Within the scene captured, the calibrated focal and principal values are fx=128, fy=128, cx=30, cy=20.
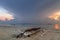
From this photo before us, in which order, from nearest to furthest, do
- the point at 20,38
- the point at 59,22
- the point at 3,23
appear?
the point at 20,38 → the point at 59,22 → the point at 3,23

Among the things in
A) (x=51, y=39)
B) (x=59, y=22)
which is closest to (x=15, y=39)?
(x=51, y=39)

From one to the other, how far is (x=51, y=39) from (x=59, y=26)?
161 inches

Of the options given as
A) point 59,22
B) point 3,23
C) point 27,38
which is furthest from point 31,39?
point 3,23

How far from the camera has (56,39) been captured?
5508mm

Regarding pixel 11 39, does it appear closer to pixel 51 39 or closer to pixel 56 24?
pixel 51 39

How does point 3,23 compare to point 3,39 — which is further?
point 3,23

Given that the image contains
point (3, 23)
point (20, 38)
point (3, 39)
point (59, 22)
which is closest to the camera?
point (3, 39)

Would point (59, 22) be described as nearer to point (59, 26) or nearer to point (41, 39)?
point (59, 26)

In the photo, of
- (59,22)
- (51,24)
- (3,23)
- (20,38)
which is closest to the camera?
(20,38)

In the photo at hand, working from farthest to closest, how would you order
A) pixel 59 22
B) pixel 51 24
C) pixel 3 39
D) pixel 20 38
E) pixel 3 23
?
1. pixel 3 23
2. pixel 51 24
3. pixel 59 22
4. pixel 20 38
5. pixel 3 39

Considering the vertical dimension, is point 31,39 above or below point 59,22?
below

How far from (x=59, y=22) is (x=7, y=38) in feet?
16.2

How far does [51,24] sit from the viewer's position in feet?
32.6

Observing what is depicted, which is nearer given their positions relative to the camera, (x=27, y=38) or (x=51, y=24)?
(x=27, y=38)
